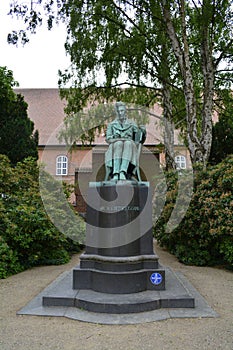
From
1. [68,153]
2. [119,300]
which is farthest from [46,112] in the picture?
[119,300]

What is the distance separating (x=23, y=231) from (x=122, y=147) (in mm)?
3893

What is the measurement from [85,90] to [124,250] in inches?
407

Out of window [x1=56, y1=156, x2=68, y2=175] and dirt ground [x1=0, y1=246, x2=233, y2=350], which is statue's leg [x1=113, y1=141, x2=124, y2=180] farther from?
window [x1=56, y1=156, x2=68, y2=175]

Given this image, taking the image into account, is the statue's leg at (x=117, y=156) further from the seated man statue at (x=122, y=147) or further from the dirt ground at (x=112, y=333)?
the dirt ground at (x=112, y=333)

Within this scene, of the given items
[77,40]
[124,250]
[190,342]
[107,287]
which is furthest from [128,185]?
[77,40]

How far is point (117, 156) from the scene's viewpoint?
6062mm

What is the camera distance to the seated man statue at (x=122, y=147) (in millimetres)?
6039

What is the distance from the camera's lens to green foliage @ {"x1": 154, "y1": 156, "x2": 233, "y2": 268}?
7.86 metres

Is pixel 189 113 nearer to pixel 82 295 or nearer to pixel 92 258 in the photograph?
pixel 92 258

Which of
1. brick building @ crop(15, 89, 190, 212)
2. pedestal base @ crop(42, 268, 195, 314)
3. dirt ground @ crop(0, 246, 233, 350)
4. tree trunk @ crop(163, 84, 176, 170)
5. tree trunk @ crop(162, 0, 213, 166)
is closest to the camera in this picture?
dirt ground @ crop(0, 246, 233, 350)

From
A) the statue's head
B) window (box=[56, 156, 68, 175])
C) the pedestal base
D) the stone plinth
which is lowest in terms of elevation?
the pedestal base

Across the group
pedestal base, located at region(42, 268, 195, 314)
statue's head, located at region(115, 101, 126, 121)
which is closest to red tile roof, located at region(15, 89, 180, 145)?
statue's head, located at region(115, 101, 126, 121)

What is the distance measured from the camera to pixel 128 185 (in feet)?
18.8

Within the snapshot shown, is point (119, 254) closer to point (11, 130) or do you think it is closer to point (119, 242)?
point (119, 242)
